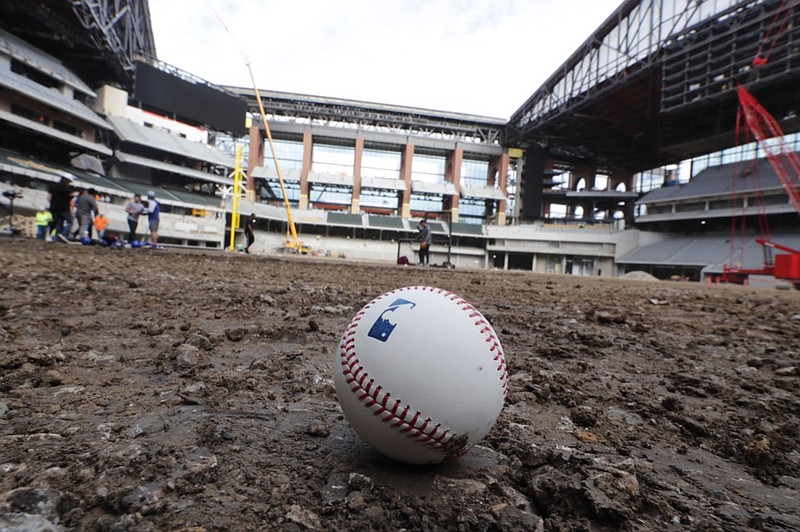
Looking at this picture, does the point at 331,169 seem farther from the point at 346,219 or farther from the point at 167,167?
the point at 167,167

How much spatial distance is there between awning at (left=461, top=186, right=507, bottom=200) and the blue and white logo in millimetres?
47488

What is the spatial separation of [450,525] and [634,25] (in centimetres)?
3884

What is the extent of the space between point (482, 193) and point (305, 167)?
19.8 m

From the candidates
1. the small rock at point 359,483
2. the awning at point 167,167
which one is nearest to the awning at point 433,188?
the awning at point 167,167

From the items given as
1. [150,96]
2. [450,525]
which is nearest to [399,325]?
[450,525]

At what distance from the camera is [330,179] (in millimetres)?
45406

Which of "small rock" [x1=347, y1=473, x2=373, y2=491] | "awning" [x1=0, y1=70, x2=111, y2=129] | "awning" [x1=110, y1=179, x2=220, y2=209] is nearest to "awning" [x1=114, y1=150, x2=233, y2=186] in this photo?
"awning" [x1=110, y1=179, x2=220, y2=209]

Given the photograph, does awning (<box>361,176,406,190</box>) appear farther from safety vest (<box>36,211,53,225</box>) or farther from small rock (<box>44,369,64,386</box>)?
small rock (<box>44,369,64,386</box>)

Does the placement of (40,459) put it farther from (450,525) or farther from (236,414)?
(450,525)

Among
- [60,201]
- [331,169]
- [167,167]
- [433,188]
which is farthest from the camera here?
[331,169]

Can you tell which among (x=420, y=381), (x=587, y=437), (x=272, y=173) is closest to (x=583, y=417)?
(x=587, y=437)

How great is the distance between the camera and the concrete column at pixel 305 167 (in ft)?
146

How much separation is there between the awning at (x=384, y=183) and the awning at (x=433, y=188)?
1448 millimetres

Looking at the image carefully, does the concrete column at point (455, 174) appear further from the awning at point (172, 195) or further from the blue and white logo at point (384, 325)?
the blue and white logo at point (384, 325)
